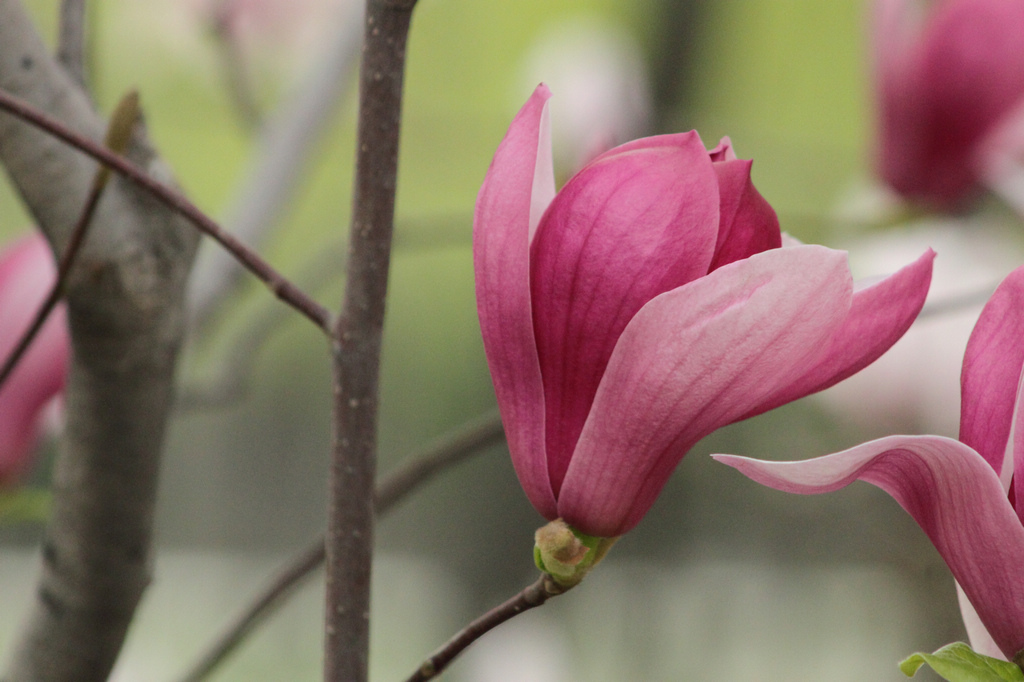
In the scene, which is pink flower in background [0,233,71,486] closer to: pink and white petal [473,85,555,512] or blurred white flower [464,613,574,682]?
pink and white petal [473,85,555,512]

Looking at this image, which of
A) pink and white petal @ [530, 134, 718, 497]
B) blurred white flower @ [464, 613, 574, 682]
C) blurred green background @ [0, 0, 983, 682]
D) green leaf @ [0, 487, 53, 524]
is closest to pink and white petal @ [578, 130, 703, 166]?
pink and white petal @ [530, 134, 718, 497]

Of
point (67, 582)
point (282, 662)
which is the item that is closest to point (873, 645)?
point (282, 662)

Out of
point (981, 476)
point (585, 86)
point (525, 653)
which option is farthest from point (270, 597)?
point (525, 653)

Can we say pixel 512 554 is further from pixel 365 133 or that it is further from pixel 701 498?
pixel 365 133

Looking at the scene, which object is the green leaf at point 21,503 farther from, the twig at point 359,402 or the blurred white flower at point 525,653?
the blurred white flower at point 525,653

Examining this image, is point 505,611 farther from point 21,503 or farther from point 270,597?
point 21,503

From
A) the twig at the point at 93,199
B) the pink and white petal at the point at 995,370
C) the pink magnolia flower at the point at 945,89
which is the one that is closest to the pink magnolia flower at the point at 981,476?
the pink and white petal at the point at 995,370
